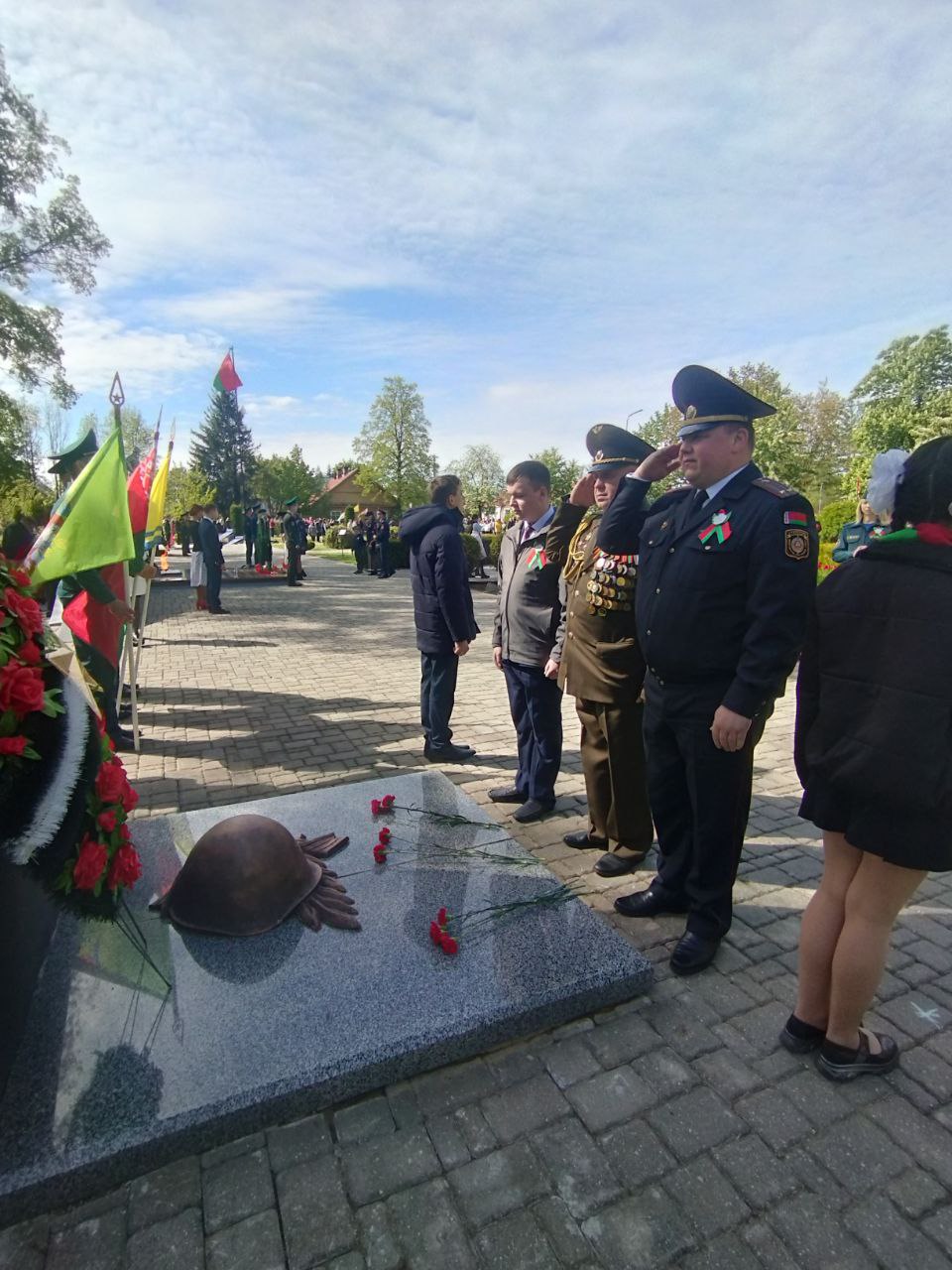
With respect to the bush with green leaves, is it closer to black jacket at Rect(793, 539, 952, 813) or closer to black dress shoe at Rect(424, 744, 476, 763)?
black dress shoe at Rect(424, 744, 476, 763)

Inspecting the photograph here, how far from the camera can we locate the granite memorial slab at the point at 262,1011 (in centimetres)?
197

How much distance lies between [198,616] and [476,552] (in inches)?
428

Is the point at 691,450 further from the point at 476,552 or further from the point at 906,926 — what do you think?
the point at 476,552

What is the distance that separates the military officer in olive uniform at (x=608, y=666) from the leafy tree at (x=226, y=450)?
67.8 m

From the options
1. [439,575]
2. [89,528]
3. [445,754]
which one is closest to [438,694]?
[445,754]

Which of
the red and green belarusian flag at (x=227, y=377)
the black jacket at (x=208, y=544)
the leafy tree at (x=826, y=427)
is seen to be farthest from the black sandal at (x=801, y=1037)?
the leafy tree at (x=826, y=427)

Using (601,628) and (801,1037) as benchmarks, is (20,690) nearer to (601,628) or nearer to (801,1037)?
(601,628)

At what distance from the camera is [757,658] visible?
96.7 inches

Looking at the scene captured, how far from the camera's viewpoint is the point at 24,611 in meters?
2.18

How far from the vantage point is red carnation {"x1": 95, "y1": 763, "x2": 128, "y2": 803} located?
245 centimetres

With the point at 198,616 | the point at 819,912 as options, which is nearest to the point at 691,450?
the point at 819,912

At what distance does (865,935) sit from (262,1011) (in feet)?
6.67

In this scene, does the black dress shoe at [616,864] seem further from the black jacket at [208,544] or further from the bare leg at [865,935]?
the black jacket at [208,544]

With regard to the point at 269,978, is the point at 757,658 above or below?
above
